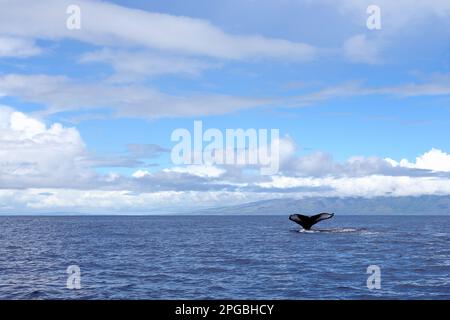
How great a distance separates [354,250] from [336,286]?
28.5 m
